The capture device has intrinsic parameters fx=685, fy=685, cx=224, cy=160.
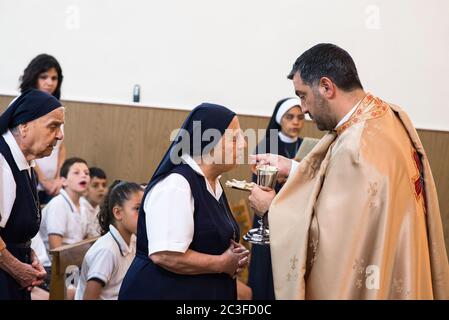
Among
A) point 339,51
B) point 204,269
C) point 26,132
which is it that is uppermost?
point 339,51

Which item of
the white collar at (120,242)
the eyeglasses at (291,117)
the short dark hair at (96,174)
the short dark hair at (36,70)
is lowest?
the white collar at (120,242)

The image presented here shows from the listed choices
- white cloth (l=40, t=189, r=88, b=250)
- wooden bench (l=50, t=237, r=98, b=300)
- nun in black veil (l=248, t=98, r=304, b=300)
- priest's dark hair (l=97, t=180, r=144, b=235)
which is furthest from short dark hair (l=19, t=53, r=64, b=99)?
wooden bench (l=50, t=237, r=98, b=300)

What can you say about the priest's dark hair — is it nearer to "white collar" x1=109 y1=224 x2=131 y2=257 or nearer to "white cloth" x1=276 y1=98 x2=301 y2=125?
"white collar" x1=109 y1=224 x2=131 y2=257

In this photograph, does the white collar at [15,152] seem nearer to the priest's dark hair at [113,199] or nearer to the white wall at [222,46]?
the priest's dark hair at [113,199]

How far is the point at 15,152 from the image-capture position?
10.4 feet

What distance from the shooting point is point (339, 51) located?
9.57 feet

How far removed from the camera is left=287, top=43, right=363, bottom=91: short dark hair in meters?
2.86

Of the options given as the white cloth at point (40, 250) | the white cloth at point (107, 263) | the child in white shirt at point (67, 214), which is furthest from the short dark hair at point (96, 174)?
the white cloth at point (107, 263)

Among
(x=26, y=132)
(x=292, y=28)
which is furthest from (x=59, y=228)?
(x=292, y=28)

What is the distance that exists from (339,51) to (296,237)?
0.82 meters

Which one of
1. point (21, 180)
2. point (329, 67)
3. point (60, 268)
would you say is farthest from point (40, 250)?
point (329, 67)

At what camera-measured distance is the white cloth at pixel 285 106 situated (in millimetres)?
6067
